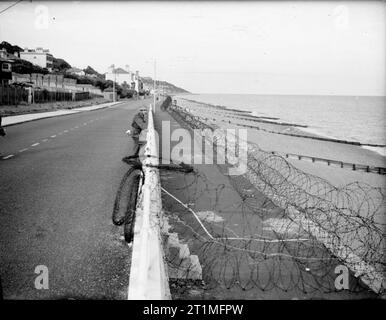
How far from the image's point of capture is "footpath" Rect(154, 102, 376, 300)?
4832mm

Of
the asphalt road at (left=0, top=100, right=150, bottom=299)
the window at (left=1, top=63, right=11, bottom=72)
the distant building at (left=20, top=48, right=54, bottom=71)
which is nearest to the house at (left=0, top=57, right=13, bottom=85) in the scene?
the window at (left=1, top=63, right=11, bottom=72)

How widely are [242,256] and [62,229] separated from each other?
2.75m

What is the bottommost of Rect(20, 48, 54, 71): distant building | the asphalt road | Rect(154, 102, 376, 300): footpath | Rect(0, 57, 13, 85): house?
Rect(154, 102, 376, 300): footpath

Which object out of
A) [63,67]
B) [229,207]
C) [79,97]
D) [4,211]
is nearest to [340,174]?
[229,207]

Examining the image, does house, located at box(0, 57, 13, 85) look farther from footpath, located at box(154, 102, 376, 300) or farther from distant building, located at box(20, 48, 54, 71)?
distant building, located at box(20, 48, 54, 71)

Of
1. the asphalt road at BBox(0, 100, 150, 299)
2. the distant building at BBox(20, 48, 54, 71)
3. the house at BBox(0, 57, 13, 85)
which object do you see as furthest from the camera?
the distant building at BBox(20, 48, 54, 71)

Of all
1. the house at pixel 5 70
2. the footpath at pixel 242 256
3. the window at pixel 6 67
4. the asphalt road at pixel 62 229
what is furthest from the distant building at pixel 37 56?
the footpath at pixel 242 256

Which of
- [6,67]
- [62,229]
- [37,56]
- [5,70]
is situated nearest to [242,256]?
[62,229]

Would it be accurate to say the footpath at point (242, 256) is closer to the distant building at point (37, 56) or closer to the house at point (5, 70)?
the house at point (5, 70)

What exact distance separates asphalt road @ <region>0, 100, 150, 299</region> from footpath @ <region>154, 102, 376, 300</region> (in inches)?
33.1

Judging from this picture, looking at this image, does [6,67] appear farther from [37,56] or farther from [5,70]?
[37,56]

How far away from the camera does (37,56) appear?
13138 cm

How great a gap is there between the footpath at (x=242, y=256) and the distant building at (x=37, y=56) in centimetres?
13566
